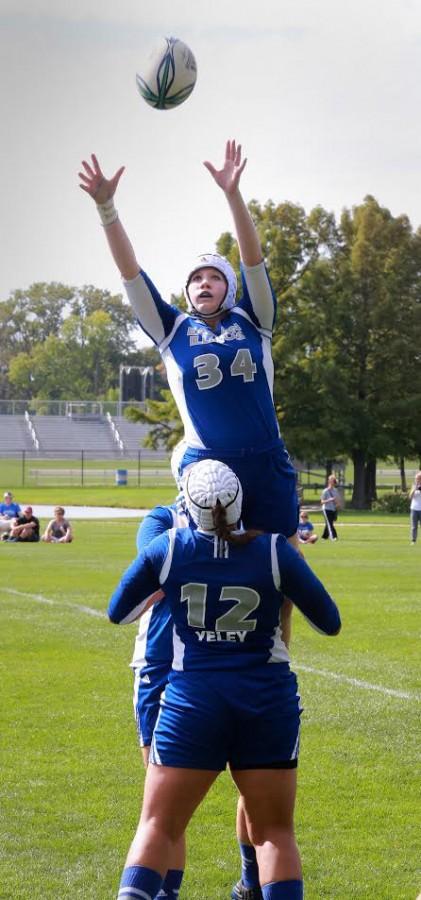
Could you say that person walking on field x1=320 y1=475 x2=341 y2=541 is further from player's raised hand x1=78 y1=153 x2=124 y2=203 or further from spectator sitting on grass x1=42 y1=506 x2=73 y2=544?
player's raised hand x1=78 y1=153 x2=124 y2=203

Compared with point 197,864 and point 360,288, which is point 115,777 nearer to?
point 197,864

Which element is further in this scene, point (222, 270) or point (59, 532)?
point (59, 532)

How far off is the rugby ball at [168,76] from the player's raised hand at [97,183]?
956 millimetres

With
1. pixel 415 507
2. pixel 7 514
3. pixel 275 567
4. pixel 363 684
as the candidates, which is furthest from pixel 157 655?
pixel 7 514

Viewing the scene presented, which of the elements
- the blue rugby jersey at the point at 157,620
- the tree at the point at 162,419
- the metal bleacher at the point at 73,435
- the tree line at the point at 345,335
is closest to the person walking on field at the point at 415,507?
the tree line at the point at 345,335

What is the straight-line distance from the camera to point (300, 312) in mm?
54500

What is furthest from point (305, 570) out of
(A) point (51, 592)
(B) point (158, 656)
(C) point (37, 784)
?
(A) point (51, 592)

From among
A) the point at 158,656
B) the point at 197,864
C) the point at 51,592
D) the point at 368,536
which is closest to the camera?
the point at 158,656

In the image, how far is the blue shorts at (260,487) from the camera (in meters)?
5.45

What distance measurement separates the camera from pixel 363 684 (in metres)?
10.8

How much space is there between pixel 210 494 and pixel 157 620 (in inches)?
32.4

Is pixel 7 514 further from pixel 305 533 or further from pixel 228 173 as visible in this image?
pixel 228 173

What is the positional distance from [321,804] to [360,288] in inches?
1913

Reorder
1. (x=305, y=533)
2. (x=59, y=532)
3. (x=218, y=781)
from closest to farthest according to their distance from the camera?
(x=218, y=781)
(x=305, y=533)
(x=59, y=532)
